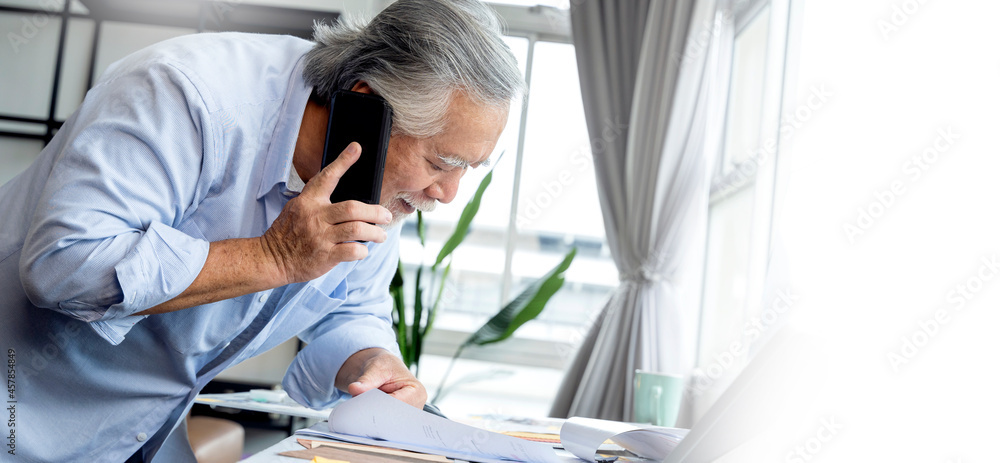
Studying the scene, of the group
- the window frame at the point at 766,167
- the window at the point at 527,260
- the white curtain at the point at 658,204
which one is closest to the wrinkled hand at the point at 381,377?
the window frame at the point at 766,167

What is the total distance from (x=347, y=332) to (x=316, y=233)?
0.37 meters

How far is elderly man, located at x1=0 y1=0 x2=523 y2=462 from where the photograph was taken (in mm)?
718

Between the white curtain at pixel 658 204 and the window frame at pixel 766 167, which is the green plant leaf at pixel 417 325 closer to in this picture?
the white curtain at pixel 658 204

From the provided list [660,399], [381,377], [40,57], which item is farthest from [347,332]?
[40,57]

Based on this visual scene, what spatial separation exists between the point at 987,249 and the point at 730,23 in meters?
2.01

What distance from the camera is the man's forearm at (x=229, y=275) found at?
766 mm

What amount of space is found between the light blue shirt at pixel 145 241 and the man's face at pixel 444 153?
0.50 feet

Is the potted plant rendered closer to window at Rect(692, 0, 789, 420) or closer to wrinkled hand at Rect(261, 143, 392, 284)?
window at Rect(692, 0, 789, 420)

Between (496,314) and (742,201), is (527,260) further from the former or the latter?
(742,201)

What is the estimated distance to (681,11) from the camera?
2920 millimetres

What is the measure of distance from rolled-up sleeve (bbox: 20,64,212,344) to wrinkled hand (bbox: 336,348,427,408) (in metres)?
0.28

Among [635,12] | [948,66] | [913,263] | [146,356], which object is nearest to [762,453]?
[913,263]

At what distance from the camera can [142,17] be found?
9.77ft

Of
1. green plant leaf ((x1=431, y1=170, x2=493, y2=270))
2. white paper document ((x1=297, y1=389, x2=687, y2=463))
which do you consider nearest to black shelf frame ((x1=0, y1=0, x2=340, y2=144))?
green plant leaf ((x1=431, y1=170, x2=493, y2=270))
